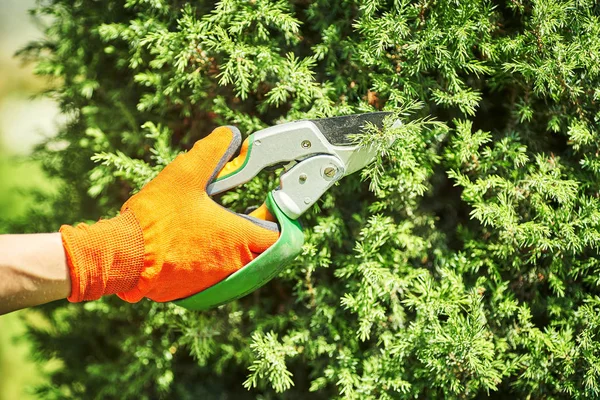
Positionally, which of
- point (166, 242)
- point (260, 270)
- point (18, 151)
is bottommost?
point (18, 151)

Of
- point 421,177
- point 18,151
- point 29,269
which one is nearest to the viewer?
point 29,269

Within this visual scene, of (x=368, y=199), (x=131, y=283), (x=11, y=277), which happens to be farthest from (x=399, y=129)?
(x=11, y=277)

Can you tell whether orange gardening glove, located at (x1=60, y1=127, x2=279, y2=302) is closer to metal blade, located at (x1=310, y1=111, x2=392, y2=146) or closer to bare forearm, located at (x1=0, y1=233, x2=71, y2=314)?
bare forearm, located at (x1=0, y1=233, x2=71, y2=314)

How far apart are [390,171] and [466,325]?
15.5 inches

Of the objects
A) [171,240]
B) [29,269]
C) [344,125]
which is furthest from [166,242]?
[344,125]

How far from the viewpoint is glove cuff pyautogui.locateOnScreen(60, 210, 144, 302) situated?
1137 millimetres

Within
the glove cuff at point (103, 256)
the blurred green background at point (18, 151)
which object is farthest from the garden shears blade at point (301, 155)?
the blurred green background at point (18, 151)

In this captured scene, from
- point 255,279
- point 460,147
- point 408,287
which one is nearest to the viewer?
point 255,279

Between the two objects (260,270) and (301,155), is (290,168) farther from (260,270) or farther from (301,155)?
(260,270)

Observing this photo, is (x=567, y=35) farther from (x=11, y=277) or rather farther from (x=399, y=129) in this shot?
(x=11, y=277)

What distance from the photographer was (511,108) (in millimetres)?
1396

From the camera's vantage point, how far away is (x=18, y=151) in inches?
118

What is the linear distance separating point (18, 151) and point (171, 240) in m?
2.19

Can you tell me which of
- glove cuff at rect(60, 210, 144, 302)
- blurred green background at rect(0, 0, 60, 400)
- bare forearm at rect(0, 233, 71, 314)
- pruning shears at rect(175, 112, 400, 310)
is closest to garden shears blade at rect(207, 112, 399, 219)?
pruning shears at rect(175, 112, 400, 310)
